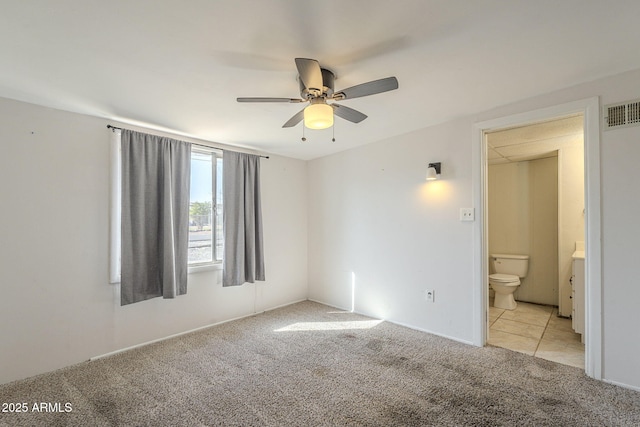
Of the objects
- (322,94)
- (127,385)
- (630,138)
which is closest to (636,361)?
(630,138)

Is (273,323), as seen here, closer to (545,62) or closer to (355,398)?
(355,398)

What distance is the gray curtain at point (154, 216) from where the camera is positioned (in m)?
2.75

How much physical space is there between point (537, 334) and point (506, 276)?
3.71 ft

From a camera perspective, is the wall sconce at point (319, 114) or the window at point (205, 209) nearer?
the wall sconce at point (319, 114)

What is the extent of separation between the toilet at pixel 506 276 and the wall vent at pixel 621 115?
2.40 meters

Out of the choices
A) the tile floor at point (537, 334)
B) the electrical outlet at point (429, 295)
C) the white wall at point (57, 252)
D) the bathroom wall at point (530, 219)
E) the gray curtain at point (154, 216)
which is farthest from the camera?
the bathroom wall at point (530, 219)

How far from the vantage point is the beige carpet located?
180 centimetres

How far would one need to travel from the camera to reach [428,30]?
1546 millimetres

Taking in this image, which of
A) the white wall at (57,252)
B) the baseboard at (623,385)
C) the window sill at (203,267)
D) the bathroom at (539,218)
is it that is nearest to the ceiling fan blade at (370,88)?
the bathroom at (539,218)

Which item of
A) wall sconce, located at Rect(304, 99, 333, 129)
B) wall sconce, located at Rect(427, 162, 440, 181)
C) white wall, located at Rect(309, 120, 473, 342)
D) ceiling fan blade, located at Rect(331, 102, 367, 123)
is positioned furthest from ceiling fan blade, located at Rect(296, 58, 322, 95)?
white wall, located at Rect(309, 120, 473, 342)

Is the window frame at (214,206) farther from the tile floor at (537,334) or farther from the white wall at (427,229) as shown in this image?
the tile floor at (537,334)

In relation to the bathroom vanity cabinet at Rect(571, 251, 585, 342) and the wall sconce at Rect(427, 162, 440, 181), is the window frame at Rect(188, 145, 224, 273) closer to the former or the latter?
the wall sconce at Rect(427, 162, 440, 181)

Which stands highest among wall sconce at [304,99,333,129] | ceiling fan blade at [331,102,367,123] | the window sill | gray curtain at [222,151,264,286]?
ceiling fan blade at [331,102,367,123]

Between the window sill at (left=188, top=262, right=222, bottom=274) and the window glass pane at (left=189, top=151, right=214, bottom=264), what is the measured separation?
6 cm
